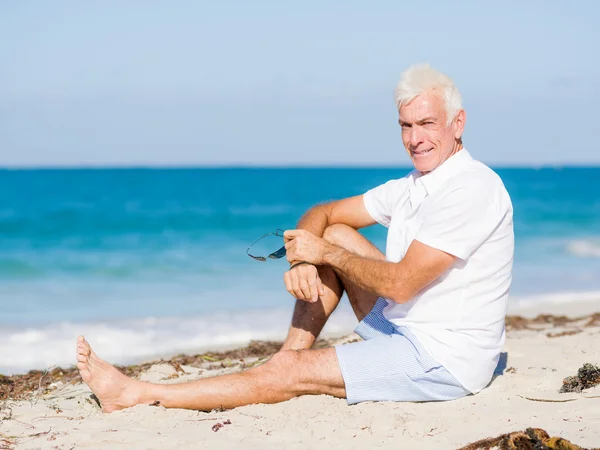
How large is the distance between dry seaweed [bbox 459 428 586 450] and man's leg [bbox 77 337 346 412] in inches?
35.9

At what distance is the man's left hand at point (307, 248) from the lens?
4.26 meters

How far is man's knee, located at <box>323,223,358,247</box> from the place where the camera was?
15.0 feet

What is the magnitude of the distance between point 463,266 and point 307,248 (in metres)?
0.89

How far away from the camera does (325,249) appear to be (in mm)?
4250

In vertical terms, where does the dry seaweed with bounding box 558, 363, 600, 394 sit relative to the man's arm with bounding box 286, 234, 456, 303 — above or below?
below

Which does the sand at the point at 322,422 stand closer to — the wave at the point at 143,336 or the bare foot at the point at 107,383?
the bare foot at the point at 107,383

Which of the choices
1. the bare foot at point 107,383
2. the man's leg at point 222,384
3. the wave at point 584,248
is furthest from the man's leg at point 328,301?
the wave at point 584,248

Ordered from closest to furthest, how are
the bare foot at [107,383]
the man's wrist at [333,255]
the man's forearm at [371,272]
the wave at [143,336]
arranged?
the man's forearm at [371,272] < the bare foot at [107,383] < the man's wrist at [333,255] < the wave at [143,336]

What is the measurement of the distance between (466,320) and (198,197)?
115ft

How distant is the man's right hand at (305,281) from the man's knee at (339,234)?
39 cm

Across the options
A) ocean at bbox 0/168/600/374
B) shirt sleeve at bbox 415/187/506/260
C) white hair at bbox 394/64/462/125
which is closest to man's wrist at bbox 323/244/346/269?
shirt sleeve at bbox 415/187/506/260

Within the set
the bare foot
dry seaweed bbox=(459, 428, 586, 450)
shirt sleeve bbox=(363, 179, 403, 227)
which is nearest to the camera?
dry seaweed bbox=(459, 428, 586, 450)

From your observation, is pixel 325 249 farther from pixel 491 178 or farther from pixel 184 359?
pixel 184 359

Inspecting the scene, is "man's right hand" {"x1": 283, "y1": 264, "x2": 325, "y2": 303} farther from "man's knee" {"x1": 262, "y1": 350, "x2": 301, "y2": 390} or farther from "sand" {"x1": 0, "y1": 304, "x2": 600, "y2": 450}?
"sand" {"x1": 0, "y1": 304, "x2": 600, "y2": 450}
